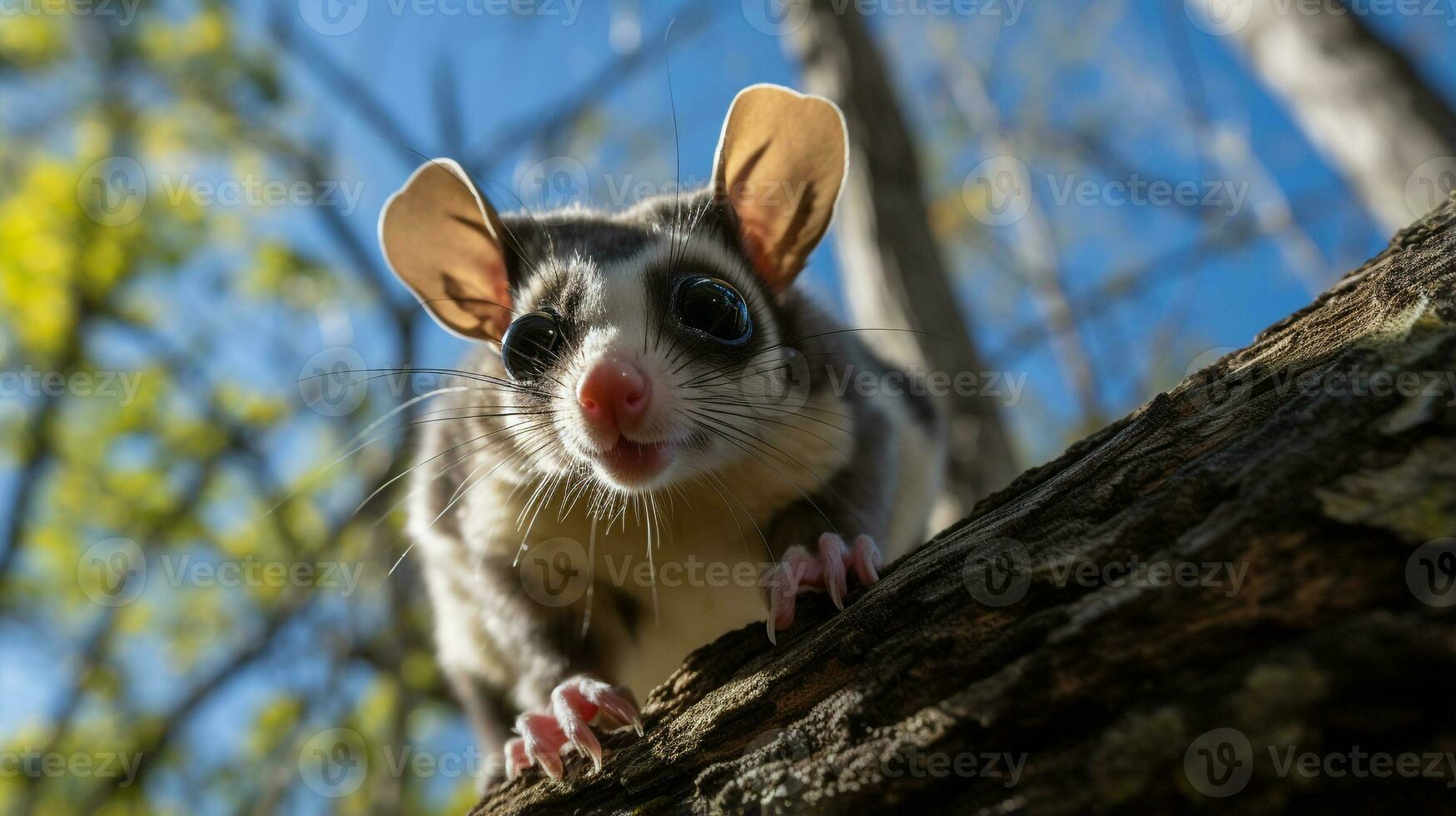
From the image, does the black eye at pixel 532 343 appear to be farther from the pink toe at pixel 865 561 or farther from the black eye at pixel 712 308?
the pink toe at pixel 865 561

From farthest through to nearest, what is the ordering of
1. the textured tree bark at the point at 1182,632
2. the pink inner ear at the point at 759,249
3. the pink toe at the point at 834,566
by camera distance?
1. the pink inner ear at the point at 759,249
2. the pink toe at the point at 834,566
3. the textured tree bark at the point at 1182,632

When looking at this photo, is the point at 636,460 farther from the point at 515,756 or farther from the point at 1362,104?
the point at 1362,104

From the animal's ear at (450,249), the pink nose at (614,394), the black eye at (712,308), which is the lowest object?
the pink nose at (614,394)

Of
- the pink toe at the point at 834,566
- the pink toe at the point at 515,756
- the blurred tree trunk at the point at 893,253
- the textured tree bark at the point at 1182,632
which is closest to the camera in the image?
the textured tree bark at the point at 1182,632

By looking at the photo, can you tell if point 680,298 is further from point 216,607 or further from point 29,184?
point 216,607

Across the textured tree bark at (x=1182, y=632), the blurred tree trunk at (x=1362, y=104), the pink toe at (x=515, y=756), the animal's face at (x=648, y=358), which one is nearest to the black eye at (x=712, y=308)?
the animal's face at (x=648, y=358)
